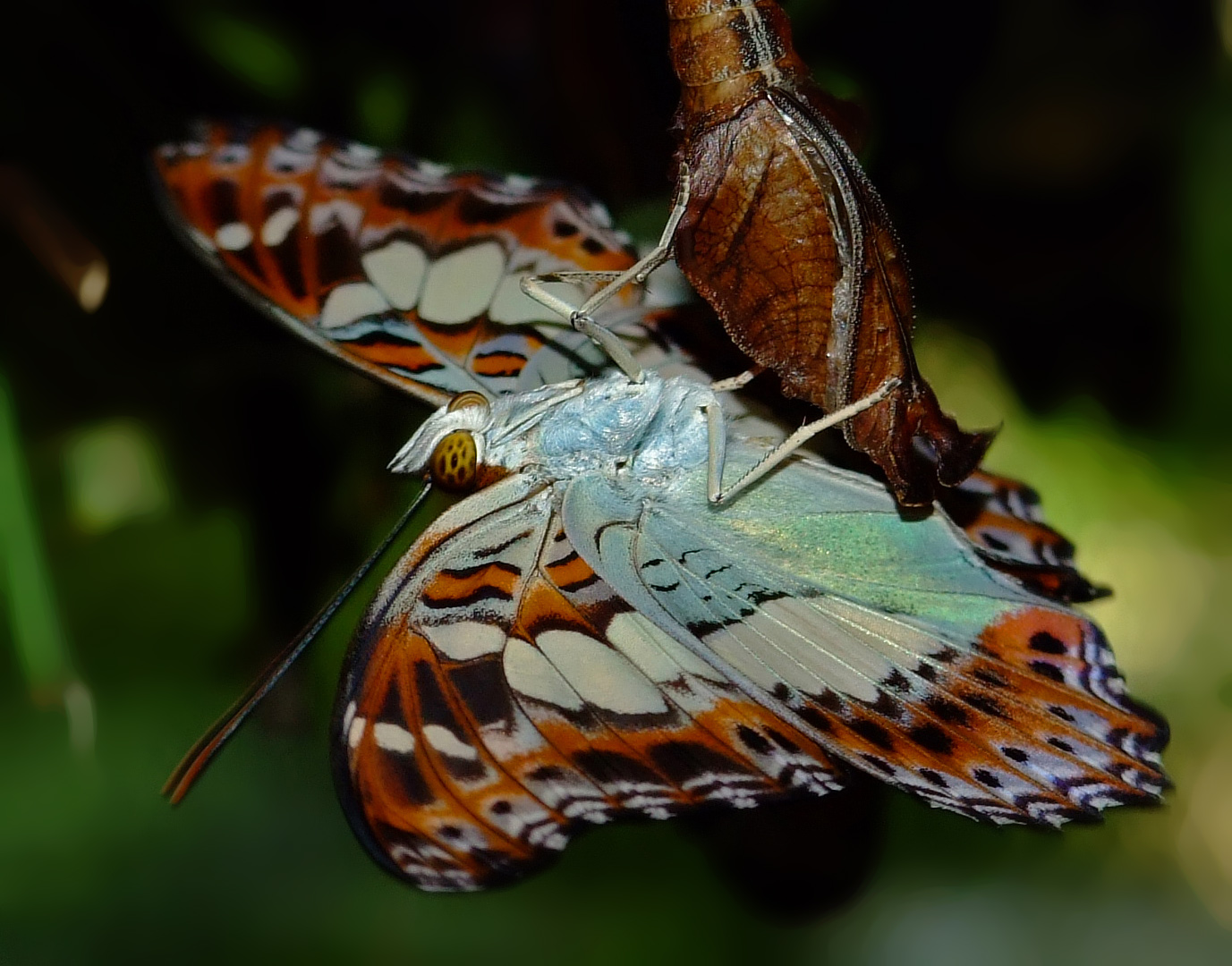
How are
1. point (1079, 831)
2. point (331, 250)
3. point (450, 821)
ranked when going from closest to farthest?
point (450, 821), point (331, 250), point (1079, 831)

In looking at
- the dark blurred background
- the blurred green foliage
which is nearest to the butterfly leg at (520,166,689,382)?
the dark blurred background

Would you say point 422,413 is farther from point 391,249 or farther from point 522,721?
point 522,721

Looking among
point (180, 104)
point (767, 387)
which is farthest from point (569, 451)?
point (180, 104)

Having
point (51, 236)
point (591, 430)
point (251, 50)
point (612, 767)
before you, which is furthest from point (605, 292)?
point (51, 236)

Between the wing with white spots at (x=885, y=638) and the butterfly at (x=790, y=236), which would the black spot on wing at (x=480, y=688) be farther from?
the butterfly at (x=790, y=236)

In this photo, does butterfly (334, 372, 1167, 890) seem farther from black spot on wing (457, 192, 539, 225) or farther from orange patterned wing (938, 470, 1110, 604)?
black spot on wing (457, 192, 539, 225)

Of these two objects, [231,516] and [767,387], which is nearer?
[767,387]

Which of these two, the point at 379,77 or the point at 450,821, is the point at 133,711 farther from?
the point at 379,77
